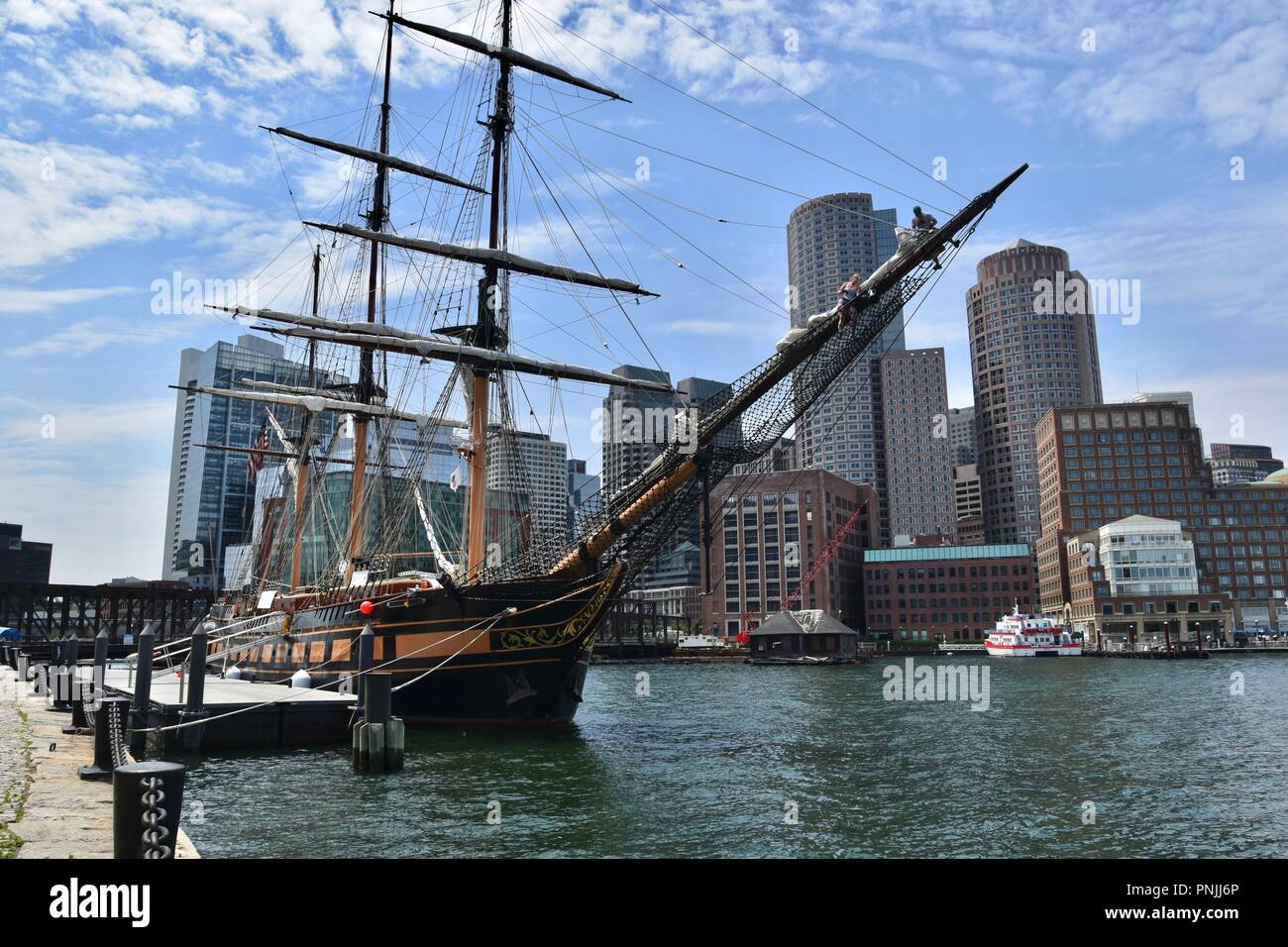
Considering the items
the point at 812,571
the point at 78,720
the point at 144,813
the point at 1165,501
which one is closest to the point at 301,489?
the point at 78,720

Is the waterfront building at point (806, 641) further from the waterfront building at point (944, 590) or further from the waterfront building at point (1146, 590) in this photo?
the waterfront building at point (944, 590)

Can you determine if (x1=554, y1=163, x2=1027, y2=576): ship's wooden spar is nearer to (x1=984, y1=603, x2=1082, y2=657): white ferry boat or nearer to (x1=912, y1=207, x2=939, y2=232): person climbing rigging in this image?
(x1=912, y1=207, x2=939, y2=232): person climbing rigging

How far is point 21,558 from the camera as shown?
140m

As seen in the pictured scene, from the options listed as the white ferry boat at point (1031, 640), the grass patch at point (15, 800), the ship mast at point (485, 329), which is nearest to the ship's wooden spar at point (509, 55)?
the ship mast at point (485, 329)

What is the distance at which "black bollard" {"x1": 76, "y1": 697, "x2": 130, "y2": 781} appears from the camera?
15.0 metres

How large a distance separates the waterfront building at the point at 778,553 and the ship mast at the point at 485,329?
12035cm

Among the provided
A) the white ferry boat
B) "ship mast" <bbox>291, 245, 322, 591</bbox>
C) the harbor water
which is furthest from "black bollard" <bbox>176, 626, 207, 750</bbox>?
the white ferry boat

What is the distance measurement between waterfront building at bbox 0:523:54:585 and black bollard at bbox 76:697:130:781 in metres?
148

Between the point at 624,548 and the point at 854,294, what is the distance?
11.1m

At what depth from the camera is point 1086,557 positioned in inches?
5453

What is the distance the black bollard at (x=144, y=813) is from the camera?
785cm

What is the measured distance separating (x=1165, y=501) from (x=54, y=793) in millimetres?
166129
